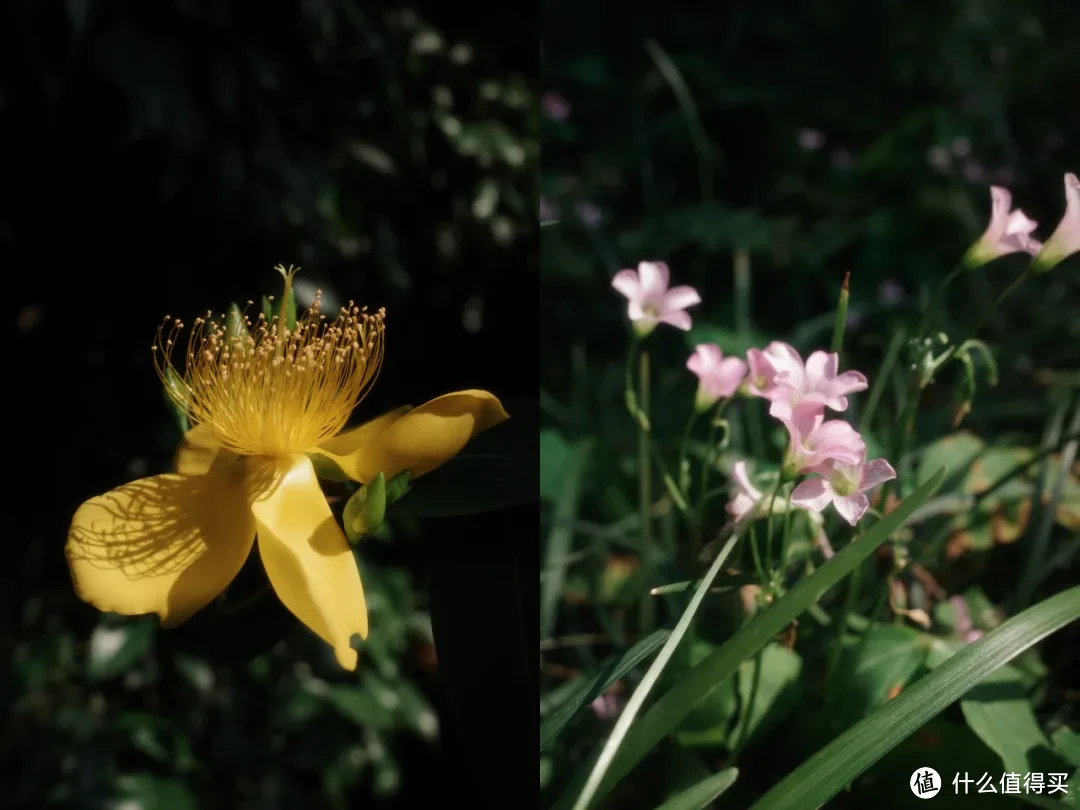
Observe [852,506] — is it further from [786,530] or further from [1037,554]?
[1037,554]

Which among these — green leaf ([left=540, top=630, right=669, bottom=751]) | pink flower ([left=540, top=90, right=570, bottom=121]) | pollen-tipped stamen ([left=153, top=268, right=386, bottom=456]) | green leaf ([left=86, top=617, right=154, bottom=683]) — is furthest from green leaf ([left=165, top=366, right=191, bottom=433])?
pink flower ([left=540, top=90, right=570, bottom=121])

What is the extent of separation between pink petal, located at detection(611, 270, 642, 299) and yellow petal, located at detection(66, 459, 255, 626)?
0.57 ft

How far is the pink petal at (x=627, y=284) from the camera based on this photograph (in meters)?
0.36

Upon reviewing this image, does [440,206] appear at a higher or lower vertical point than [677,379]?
higher

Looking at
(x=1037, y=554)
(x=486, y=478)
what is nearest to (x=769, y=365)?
(x=486, y=478)

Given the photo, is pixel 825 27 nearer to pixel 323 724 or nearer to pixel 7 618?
pixel 323 724

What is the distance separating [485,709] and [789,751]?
0.60ft

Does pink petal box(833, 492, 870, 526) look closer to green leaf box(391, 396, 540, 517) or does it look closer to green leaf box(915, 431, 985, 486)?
green leaf box(391, 396, 540, 517)

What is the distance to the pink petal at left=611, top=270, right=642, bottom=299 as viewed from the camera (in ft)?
1.20

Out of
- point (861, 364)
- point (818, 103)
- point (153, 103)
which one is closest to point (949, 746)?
point (861, 364)

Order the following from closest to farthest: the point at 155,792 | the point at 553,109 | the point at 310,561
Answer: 1. the point at 310,561
2. the point at 155,792
3. the point at 553,109

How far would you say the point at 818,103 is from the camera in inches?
53.9

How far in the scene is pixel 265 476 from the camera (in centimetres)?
25

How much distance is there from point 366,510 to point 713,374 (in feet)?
0.60
